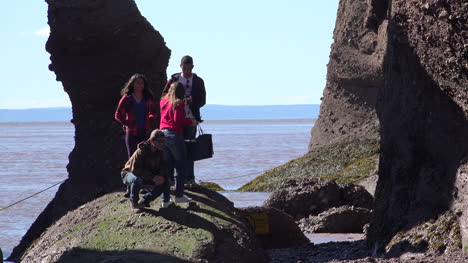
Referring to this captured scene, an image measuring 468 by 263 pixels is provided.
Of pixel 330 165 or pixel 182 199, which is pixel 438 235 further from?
pixel 330 165

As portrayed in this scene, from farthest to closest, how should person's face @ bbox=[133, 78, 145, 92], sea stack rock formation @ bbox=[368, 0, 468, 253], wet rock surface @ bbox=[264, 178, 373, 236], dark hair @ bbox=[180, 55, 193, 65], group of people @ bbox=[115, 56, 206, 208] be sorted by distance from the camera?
wet rock surface @ bbox=[264, 178, 373, 236]
person's face @ bbox=[133, 78, 145, 92]
dark hair @ bbox=[180, 55, 193, 65]
group of people @ bbox=[115, 56, 206, 208]
sea stack rock formation @ bbox=[368, 0, 468, 253]

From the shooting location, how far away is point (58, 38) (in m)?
18.4

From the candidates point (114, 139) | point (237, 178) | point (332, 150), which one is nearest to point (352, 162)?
point (332, 150)

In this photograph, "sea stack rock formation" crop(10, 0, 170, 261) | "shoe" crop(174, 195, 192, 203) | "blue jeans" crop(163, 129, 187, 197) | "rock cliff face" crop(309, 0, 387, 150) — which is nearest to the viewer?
"blue jeans" crop(163, 129, 187, 197)

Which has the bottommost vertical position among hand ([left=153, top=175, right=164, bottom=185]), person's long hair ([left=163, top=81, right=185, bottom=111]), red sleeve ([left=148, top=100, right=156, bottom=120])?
hand ([left=153, top=175, right=164, bottom=185])

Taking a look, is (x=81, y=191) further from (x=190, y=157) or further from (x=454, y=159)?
(x=454, y=159)

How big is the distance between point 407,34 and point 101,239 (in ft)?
14.8

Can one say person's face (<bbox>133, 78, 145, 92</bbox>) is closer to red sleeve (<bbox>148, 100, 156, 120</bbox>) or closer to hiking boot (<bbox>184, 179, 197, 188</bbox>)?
red sleeve (<bbox>148, 100, 156, 120</bbox>)

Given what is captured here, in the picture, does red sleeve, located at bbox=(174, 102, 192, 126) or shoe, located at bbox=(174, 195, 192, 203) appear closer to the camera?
red sleeve, located at bbox=(174, 102, 192, 126)

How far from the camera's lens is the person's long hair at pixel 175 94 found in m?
13.8

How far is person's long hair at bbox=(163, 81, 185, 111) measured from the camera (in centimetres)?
1384

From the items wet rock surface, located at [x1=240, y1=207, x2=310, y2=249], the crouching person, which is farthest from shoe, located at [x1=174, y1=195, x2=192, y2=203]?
wet rock surface, located at [x1=240, y1=207, x2=310, y2=249]

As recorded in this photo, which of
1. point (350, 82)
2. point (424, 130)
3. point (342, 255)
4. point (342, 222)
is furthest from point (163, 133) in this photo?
point (350, 82)

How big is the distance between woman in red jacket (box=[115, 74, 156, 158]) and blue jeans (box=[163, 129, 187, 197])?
753mm
